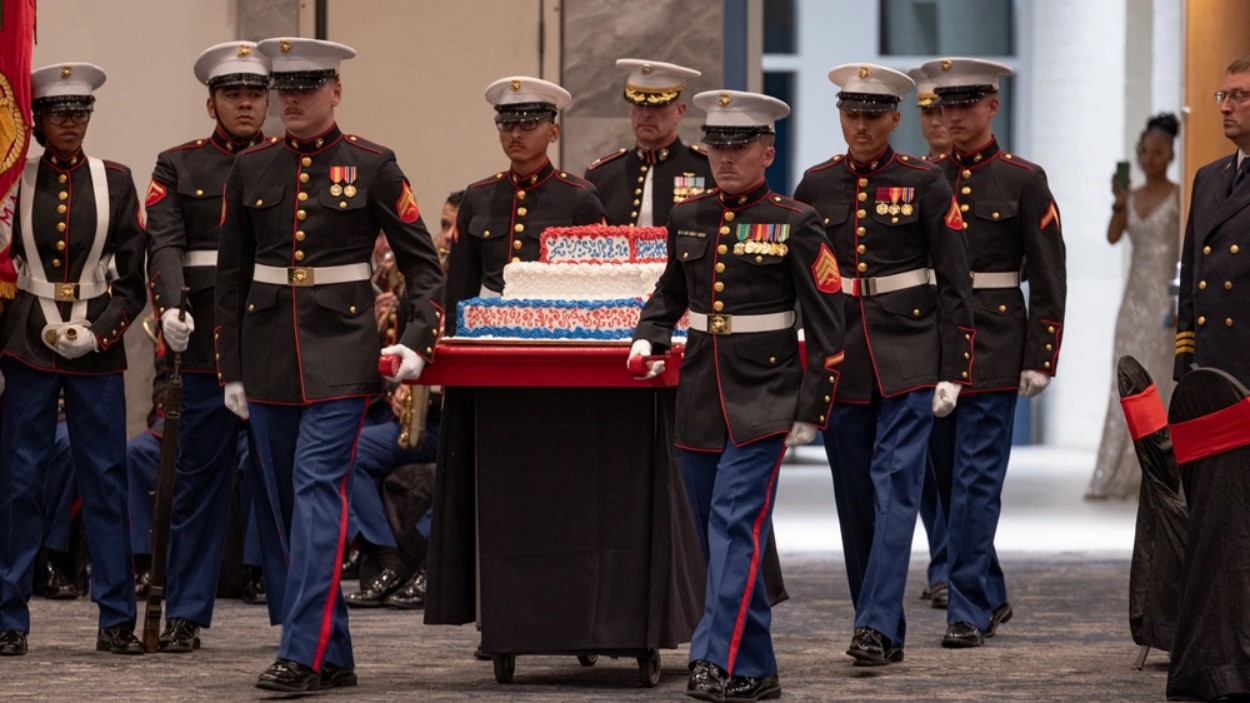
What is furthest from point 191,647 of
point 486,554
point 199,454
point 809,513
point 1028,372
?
point 809,513

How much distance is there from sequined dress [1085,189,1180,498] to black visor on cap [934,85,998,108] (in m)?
4.76

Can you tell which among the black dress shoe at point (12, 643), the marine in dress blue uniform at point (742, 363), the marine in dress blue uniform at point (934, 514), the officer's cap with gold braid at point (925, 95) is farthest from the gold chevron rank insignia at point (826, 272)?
the black dress shoe at point (12, 643)

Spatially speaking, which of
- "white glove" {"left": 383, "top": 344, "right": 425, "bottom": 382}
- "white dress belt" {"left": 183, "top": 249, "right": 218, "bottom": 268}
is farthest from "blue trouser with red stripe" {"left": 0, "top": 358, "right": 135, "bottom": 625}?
"white glove" {"left": 383, "top": 344, "right": 425, "bottom": 382}

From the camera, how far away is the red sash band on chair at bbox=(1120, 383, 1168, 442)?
21.5 ft

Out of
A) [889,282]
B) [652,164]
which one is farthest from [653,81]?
[889,282]

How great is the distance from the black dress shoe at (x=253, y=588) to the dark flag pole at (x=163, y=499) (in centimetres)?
173

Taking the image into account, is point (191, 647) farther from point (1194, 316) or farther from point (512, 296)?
point (1194, 316)

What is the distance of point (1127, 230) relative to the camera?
12.3 metres

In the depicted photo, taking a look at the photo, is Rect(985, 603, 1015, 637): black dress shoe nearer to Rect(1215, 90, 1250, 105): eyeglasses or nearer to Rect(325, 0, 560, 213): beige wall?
Rect(1215, 90, 1250, 105): eyeglasses

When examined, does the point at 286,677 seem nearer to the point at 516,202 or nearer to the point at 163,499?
→ the point at 163,499

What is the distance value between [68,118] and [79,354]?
80 centimetres

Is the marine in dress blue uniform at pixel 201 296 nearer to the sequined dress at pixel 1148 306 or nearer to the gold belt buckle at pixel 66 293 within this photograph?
the gold belt buckle at pixel 66 293

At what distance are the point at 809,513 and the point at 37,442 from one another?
19.4ft

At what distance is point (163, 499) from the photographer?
6.90m
